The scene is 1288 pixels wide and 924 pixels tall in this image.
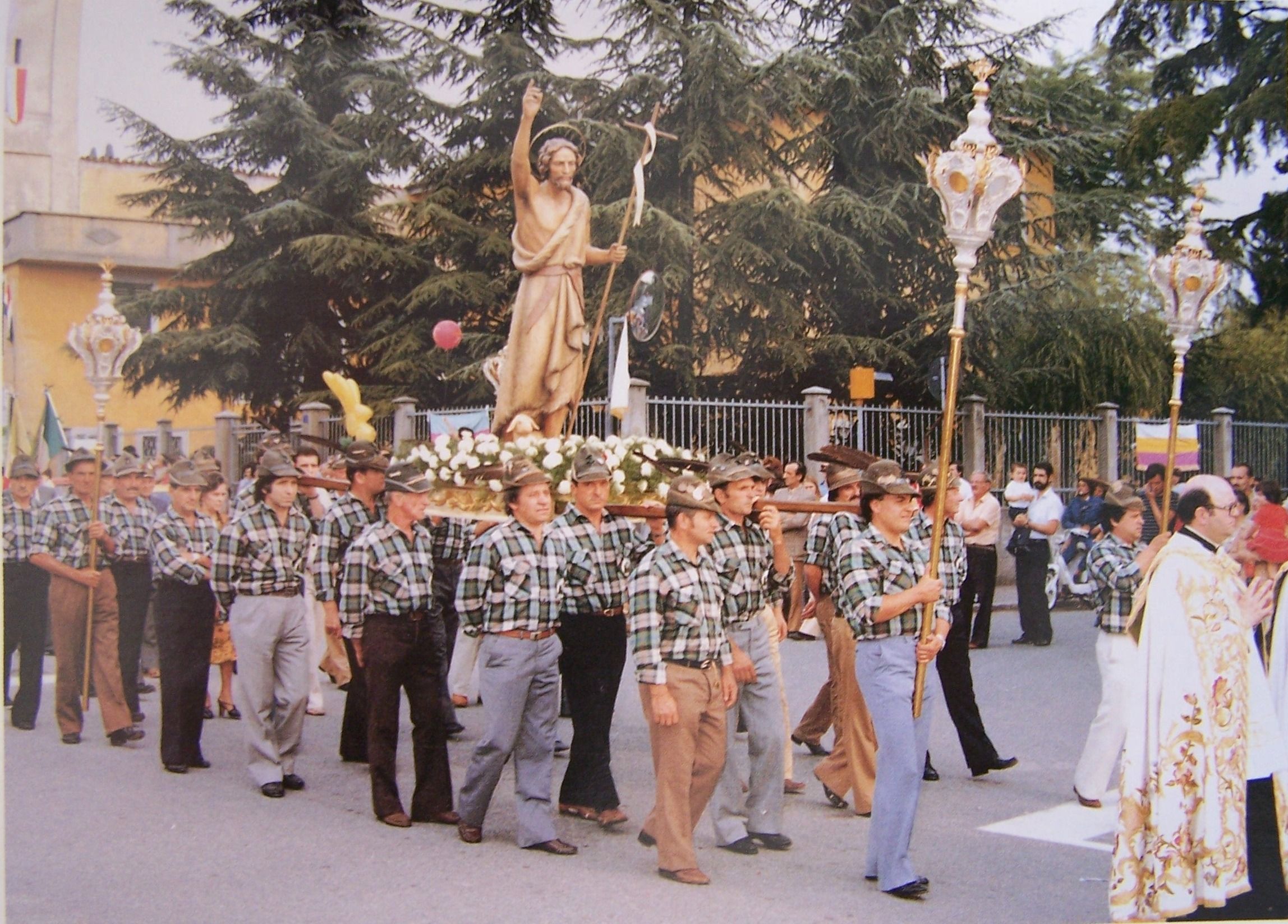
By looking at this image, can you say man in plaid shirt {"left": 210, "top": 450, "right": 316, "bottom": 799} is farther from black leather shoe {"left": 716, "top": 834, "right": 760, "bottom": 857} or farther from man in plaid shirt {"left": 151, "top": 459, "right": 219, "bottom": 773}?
black leather shoe {"left": 716, "top": 834, "right": 760, "bottom": 857}

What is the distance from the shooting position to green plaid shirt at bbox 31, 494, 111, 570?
25.8 ft

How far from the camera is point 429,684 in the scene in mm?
6383

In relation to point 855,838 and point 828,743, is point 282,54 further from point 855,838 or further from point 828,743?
point 855,838

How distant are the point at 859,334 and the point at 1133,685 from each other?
15085 millimetres

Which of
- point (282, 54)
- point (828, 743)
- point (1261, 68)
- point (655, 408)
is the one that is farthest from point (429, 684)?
point (655, 408)

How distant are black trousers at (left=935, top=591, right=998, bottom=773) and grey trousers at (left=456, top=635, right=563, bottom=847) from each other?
2.31 metres

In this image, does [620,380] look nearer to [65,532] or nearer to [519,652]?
[65,532]

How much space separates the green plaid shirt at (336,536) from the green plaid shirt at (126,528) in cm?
146

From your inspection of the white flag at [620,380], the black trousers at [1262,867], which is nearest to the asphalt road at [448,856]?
the black trousers at [1262,867]

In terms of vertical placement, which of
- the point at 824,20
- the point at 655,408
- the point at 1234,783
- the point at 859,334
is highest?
the point at 824,20

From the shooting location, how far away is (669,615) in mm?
5410

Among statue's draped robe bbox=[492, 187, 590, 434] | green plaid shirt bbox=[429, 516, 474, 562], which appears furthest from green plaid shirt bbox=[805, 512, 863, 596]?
statue's draped robe bbox=[492, 187, 590, 434]

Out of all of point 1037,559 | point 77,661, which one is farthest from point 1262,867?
point 1037,559

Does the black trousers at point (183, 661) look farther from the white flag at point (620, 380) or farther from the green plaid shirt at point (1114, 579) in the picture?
the green plaid shirt at point (1114, 579)
